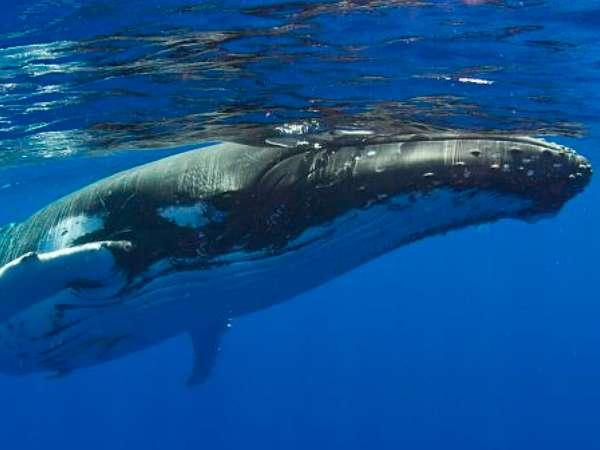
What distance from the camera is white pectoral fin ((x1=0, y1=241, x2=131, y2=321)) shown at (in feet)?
20.9

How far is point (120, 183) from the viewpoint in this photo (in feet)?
25.2

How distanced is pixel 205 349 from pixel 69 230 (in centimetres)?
403

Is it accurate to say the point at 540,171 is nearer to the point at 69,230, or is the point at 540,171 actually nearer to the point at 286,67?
the point at 69,230

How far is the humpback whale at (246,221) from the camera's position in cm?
655

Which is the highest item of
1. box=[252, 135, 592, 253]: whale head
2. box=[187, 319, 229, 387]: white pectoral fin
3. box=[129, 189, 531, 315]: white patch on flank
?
box=[252, 135, 592, 253]: whale head

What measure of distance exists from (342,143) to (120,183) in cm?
258

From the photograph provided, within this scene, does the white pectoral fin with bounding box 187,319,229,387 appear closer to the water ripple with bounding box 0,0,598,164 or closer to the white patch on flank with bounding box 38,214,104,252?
the white patch on flank with bounding box 38,214,104,252

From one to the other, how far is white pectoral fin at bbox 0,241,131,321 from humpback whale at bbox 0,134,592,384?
0.01 m

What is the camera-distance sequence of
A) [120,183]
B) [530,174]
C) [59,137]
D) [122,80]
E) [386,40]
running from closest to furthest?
1. [530,174]
2. [120,183]
3. [386,40]
4. [122,80]
5. [59,137]

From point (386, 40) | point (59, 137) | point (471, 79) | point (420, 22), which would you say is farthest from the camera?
point (59, 137)

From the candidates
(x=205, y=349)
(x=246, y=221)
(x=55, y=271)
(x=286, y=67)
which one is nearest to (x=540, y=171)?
(x=246, y=221)

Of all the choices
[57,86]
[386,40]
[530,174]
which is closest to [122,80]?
[57,86]

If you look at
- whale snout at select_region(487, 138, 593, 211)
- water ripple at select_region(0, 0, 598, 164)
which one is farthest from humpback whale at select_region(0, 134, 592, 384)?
water ripple at select_region(0, 0, 598, 164)

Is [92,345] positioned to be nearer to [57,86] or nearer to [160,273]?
[160,273]
